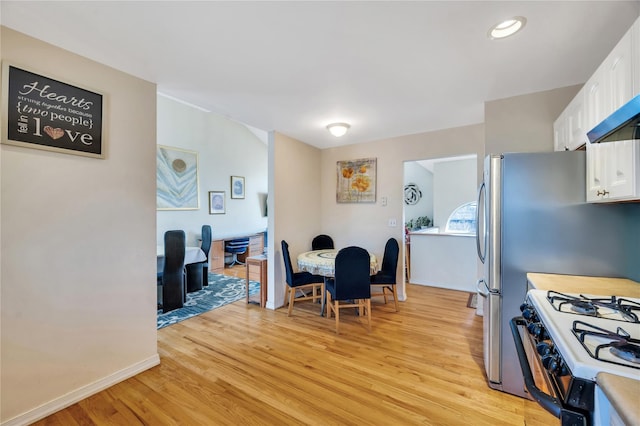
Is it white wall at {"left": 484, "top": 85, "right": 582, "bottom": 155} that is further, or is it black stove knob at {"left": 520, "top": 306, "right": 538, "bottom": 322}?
white wall at {"left": 484, "top": 85, "right": 582, "bottom": 155}

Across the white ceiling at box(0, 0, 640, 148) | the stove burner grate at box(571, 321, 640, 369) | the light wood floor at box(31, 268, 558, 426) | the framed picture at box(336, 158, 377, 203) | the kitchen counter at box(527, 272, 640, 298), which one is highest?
the white ceiling at box(0, 0, 640, 148)

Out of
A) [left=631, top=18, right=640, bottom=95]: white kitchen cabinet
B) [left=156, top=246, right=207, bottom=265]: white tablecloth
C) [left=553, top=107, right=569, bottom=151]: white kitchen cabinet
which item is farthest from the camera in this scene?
[left=156, top=246, right=207, bottom=265]: white tablecloth

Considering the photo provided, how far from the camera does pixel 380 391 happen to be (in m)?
1.97

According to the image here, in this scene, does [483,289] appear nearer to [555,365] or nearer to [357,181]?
[555,365]

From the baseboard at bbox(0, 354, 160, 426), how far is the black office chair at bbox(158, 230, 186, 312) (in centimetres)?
138

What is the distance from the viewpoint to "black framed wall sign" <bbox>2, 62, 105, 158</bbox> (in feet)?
5.31

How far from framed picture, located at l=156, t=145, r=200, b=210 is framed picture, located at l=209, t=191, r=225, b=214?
357mm

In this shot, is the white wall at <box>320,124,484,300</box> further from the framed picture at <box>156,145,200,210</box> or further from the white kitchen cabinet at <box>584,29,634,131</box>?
the framed picture at <box>156,145,200,210</box>

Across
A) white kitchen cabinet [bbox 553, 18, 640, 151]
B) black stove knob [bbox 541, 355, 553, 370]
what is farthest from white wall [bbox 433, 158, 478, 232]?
black stove knob [bbox 541, 355, 553, 370]

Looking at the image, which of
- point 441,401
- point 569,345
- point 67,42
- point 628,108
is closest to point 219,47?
point 67,42

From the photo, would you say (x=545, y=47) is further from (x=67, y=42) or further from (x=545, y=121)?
(x=67, y=42)

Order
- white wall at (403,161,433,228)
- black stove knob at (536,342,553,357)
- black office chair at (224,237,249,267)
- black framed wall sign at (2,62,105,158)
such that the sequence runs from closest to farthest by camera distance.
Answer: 1. black stove knob at (536,342,553,357)
2. black framed wall sign at (2,62,105,158)
3. black office chair at (224,237,249,267)
4. white wall at (403,161,433,228)

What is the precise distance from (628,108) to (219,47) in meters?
2.13

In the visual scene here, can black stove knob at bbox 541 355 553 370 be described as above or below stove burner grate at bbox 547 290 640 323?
below
